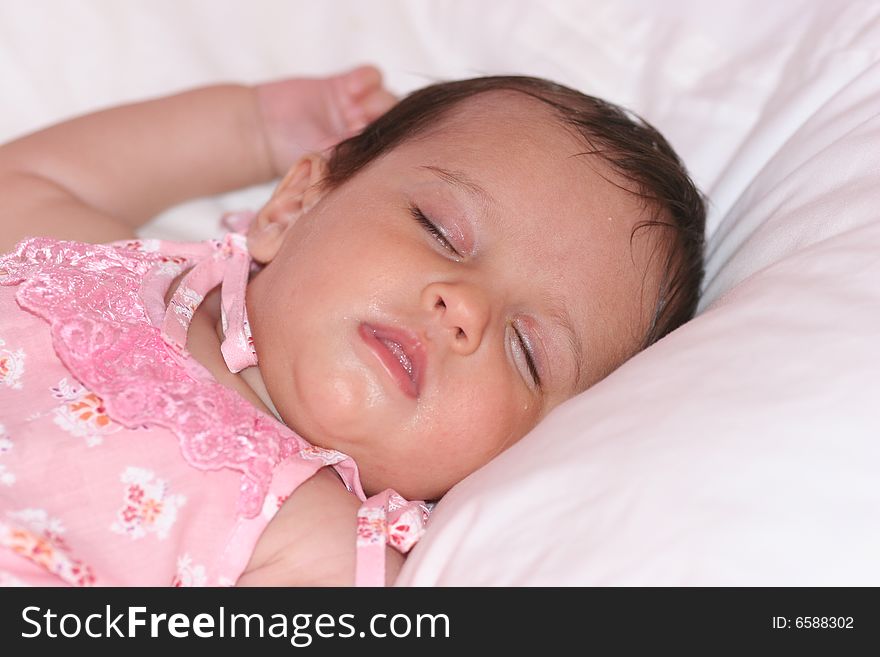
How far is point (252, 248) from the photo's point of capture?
154 cm

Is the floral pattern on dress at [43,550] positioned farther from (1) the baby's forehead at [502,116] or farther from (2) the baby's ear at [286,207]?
(1) the baby's forehead at [502,116]

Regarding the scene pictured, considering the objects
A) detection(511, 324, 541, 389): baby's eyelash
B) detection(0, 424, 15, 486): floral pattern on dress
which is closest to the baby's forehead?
detection(511, 324, 541, 389): baby's eyelash

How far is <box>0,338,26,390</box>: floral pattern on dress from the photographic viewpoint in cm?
133

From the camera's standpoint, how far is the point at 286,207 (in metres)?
1.60

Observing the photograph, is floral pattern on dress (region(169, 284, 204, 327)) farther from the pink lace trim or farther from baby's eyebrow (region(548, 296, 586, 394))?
baby's eyebrow (region(548, 296, 586, 394))

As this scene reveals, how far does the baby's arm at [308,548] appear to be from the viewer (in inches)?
47.3

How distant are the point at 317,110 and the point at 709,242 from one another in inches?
31.0

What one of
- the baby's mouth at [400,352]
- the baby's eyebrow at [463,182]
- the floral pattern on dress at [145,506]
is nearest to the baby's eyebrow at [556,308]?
the baby's eyebrow at [463,182]

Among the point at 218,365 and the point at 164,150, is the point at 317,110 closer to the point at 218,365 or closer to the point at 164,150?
the point at 164,150

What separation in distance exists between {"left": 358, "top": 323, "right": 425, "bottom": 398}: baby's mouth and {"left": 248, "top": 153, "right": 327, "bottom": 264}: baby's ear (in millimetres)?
290

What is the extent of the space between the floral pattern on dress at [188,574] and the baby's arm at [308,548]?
45 millimetres

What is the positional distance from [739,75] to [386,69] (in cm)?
70

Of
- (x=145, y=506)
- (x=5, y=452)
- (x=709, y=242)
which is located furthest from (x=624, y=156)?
(x=5, y=452)
